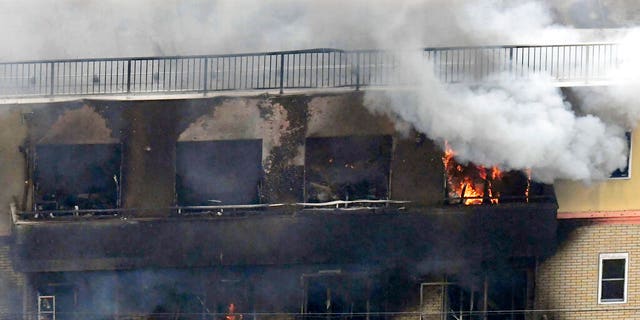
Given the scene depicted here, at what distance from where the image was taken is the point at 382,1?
1875 cm

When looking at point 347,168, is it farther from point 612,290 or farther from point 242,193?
point 612,290

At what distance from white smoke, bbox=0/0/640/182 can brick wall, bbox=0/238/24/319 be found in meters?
2.67

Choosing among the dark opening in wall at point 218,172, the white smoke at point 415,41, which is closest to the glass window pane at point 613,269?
the white smoke at point 415,41

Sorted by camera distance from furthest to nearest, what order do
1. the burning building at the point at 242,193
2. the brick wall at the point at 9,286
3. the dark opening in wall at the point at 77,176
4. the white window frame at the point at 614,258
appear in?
the white window frame at the point at 614,258 → the brick wall at the point at 9,286 → the dark opening in wall at the point at 77,176 → the burning building at the point at 242,193

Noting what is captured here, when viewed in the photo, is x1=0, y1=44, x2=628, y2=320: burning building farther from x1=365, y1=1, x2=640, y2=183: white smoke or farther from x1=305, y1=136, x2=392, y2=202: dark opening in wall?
x1=365, y1=1, x2=640, y2=183: white smoke

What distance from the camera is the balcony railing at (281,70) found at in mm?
18969

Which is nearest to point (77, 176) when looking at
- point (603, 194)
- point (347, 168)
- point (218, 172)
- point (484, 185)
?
point (218, 172)

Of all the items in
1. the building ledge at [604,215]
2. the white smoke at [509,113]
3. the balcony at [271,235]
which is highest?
the white smoke at [509,113]

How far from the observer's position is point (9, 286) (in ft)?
64.2

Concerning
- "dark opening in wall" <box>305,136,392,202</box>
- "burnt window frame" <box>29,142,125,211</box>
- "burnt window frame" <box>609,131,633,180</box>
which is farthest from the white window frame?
"burnt window frame" <box>29,142,125,211</box>

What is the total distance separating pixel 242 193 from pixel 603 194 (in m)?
4.91

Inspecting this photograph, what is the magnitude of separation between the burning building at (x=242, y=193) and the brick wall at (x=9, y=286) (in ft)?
0.09

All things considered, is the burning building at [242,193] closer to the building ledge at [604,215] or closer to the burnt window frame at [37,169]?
the burnt window frame at [37,169]

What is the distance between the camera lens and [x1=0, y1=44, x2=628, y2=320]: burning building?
19109 mm
